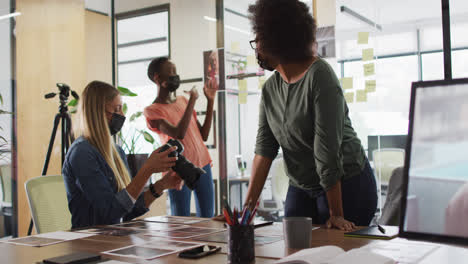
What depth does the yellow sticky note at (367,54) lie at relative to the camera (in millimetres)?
3443

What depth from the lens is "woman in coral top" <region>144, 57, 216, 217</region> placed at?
121 inches

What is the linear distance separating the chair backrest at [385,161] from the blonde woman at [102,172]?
1957 millimetres

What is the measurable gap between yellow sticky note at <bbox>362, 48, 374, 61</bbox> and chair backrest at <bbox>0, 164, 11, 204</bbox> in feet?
Result: 9.98

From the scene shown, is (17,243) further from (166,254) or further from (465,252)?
(465,252)

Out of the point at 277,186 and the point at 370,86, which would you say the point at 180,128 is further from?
the point at 370,86

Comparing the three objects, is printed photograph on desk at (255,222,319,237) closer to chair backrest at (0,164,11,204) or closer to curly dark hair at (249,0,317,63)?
curly dark hair at (249,0,317,63)

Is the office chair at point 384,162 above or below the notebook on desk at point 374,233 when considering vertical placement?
above

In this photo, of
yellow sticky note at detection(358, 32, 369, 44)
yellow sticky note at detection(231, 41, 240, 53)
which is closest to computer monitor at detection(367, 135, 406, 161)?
yellow sticky note at detection(358, 32, 369, 44)

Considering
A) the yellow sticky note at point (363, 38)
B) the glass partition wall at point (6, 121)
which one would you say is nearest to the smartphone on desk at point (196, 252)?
the yellow sticky note at point (363, 38)

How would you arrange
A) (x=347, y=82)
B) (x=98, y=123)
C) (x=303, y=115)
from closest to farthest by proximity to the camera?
(x=303, y=115), (x=98, y=123), (x=347, y=82)

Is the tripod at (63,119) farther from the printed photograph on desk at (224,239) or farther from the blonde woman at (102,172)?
the printed photograph on desk at (224,239)

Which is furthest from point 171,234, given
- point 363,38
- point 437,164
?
point 363,38

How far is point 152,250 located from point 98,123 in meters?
0.89

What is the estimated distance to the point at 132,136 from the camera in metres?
4.75
